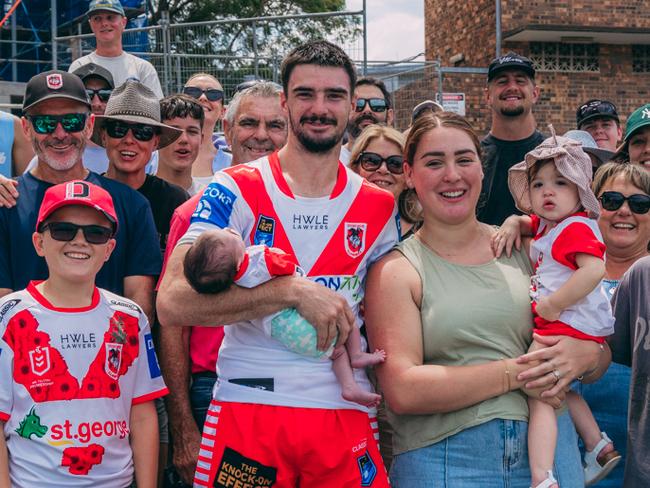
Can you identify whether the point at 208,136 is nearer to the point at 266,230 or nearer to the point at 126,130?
the point at 126,130

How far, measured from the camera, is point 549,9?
19234mm

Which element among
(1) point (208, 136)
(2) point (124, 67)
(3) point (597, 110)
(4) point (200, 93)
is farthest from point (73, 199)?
(3) point (597, 110)

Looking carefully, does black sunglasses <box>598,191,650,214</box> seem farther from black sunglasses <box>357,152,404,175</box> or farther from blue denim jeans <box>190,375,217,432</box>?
blue denim jeans <box>190,375,217,432</box>

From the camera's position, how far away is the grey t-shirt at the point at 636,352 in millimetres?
3590

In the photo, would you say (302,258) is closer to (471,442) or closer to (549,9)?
(471,442)

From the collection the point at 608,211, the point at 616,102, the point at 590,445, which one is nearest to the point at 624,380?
the point at 590,445

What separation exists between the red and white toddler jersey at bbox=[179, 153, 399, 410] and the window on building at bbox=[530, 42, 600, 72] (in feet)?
57.0

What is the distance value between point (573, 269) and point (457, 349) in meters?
0.65

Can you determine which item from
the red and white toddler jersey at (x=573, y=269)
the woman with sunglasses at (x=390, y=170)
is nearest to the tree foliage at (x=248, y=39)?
the woman with sunglasses at (x=390, y=170)

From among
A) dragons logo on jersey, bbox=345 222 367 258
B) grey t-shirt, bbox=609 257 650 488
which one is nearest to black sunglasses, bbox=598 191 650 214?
grey t-shirt, bbox=609 257 650 488

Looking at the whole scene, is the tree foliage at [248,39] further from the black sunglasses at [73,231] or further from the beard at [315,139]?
the black sunglasses at [73,231]

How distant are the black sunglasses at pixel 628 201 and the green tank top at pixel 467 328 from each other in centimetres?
118

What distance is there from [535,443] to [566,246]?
87 cm

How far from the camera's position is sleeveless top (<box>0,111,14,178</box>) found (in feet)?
16.2
